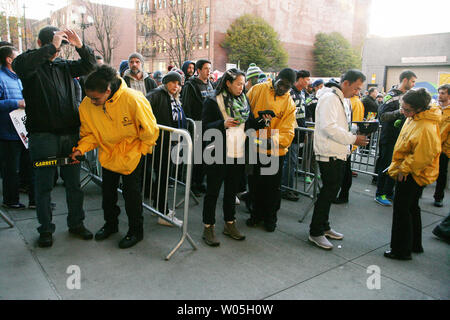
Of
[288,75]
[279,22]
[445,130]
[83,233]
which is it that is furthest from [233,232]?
[279,22]

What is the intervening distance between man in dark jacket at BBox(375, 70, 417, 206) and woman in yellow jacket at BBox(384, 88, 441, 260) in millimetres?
2085

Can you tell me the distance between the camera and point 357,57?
187 feet

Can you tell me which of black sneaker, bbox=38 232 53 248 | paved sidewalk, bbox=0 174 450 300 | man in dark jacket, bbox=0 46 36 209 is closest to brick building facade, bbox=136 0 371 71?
man in dark jacket, bbox=0 46 36 209

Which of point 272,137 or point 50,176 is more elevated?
point 272,137

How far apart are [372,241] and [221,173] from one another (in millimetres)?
2151

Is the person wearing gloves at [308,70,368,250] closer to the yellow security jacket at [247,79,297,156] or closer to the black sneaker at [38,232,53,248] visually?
the yellow security jacket at [247,79,297,156]

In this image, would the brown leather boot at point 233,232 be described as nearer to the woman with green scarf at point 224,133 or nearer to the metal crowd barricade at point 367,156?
the woman with green scarf at point 224,133

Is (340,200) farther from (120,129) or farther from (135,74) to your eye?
(135,74)

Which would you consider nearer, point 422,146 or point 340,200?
point 422,146

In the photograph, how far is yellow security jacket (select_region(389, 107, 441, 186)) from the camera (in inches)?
142

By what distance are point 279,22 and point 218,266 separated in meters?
53.9

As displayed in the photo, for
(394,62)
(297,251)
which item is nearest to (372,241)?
(297,251)

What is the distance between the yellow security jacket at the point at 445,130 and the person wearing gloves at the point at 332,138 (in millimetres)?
2264

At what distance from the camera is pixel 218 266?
12.0ft
